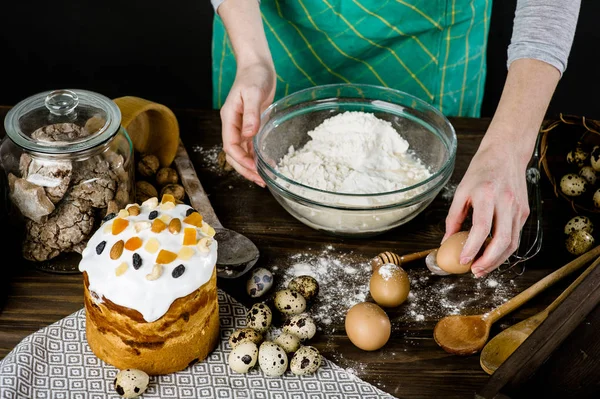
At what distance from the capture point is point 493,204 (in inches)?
52.0

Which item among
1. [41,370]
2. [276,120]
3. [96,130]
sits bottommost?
[41,370]

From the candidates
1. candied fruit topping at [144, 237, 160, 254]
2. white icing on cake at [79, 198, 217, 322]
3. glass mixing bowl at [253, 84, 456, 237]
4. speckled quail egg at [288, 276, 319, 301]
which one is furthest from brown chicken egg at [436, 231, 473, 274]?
candied fruit topping at [144, 237, 160, 254]

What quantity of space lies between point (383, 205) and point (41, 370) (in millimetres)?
750

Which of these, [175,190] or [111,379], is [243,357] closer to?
[111,379]

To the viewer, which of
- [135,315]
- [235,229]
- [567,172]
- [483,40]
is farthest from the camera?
[483,40]

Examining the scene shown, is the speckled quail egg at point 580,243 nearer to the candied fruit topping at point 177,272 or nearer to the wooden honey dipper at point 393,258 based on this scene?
the wooden honey dipper at point 393,258

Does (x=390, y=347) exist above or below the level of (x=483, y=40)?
below

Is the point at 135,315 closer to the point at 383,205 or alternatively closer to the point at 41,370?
the point at 41,370

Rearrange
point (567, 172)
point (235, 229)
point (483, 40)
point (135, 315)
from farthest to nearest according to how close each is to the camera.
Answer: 1. point (483, 40)
2. point (567, 172)
3. point (235, 229)
4. point (135, 315)

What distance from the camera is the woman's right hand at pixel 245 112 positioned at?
157 cm

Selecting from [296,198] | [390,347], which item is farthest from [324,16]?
[390,347]

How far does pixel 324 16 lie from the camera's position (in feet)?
6.26

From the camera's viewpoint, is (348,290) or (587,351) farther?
(348,290)

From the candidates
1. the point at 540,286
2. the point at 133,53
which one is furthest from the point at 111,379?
the point at 133,53
